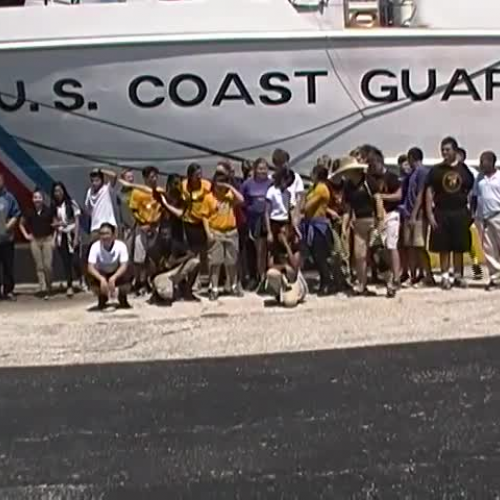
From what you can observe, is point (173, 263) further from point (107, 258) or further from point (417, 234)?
point (417, 234)

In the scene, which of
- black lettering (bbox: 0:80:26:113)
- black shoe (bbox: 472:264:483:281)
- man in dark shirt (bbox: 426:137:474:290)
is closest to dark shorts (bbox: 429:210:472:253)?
man in dark shirt (bbox: 426:137:474:290)

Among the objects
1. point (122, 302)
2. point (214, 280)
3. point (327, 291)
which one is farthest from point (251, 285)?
point (122, 302)

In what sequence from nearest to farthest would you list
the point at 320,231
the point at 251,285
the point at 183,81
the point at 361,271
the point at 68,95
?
the point at 361,271 → the point at 320,231 → the point at 251,285 → the point at 183,81 → the point at 68,95

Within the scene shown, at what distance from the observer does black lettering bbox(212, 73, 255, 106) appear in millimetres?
12477

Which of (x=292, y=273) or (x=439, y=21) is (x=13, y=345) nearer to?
(x=292, y=273)

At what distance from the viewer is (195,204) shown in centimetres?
1147

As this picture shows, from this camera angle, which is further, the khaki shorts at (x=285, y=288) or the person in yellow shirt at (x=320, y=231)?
the person in yellow shirt at (x=320, y=231)

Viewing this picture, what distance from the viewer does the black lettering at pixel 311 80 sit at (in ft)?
41.1

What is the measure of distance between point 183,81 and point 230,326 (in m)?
3.46

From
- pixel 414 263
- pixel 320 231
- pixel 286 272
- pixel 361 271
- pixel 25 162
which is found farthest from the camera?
pixel 25 162

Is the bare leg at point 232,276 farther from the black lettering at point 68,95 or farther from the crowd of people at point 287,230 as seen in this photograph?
the black lettering at point 68,95

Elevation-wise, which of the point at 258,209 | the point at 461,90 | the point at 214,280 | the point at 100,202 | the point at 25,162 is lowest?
the point at 214,280

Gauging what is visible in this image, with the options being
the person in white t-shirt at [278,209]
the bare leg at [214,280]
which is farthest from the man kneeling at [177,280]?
the person in white t-shirt at [278,209]

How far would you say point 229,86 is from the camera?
12.5 meters
